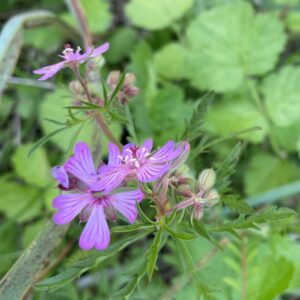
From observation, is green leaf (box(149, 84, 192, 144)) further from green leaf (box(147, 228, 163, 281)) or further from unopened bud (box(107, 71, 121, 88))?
green leaf (box(147, 228, 163, 281))

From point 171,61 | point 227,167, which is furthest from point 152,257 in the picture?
point 171,61

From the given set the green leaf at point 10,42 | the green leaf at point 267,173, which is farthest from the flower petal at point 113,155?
the green leaf at point 267,173

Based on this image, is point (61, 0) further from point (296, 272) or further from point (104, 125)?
point (296, 272)

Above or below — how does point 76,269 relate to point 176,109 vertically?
above

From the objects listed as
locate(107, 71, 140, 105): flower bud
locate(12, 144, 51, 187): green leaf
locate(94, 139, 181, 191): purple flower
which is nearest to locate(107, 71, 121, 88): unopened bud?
locate(107, 71, 140, 105): flower bud

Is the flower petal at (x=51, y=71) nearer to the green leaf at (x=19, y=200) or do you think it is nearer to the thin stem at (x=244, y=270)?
the thin stem at (x=244, y=270)

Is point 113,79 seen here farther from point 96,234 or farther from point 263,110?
point 263,110

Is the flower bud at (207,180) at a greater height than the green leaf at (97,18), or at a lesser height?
lesser
